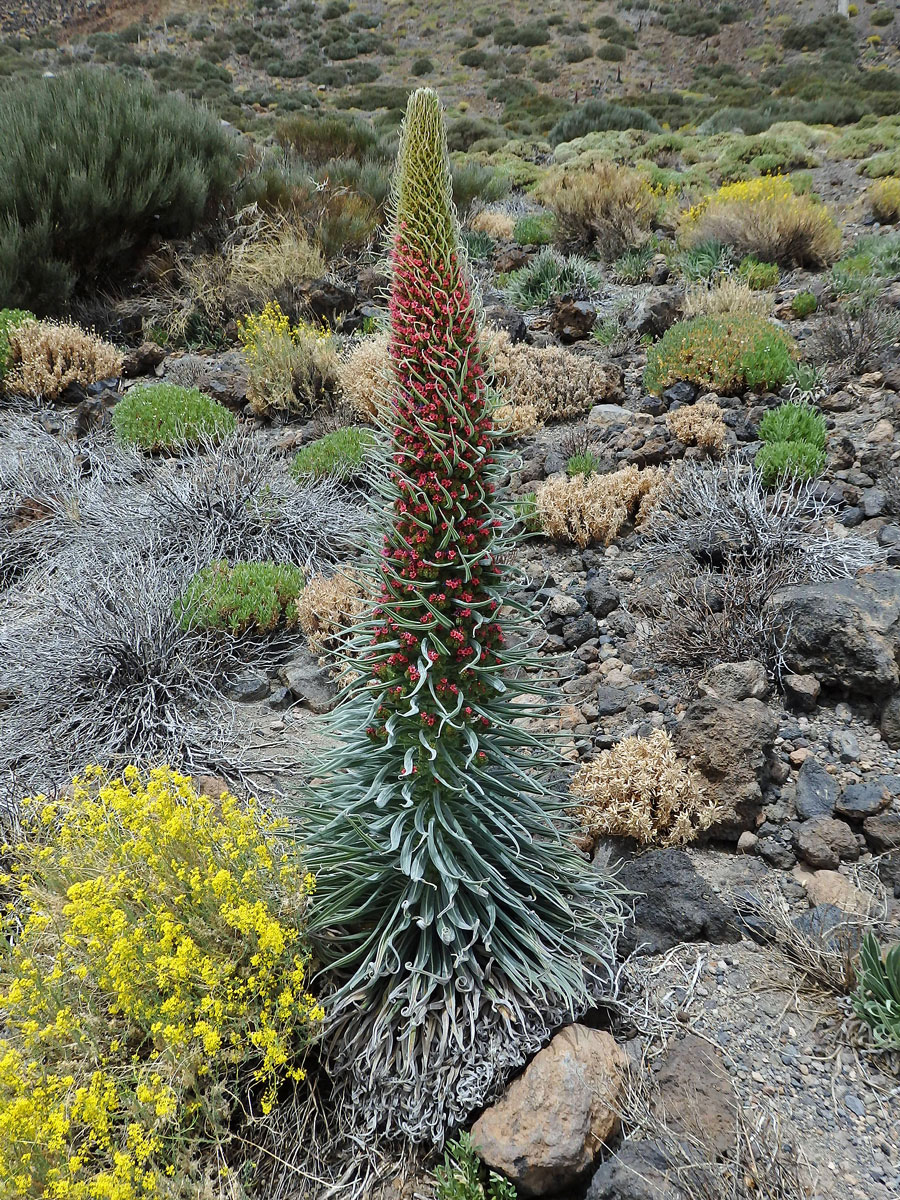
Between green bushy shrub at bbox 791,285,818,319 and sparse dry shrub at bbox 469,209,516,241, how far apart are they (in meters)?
5.12

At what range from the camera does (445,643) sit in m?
1.97

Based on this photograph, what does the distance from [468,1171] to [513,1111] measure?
160 millimetres

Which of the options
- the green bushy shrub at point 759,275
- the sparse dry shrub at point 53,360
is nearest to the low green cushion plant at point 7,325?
the sparse dry shrub at point 53,360

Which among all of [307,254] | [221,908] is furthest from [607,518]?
[307,254]

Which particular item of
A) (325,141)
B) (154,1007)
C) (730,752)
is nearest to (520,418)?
(730,752)

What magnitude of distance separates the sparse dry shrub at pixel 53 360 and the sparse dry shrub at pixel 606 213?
237 inches

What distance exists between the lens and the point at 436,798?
2.03 metres

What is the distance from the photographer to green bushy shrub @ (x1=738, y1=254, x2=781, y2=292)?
798cm

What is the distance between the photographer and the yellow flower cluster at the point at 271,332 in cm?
682

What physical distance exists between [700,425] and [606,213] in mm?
6343

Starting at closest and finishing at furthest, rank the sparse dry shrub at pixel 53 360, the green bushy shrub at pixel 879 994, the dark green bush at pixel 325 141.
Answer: the green bushy shrub at pixel 879 994 < the sparse dry shrub at pixel 53 360 < the dark green bush at pixel 325 141

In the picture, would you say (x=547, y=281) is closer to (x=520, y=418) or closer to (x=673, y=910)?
(x=520, y=418)

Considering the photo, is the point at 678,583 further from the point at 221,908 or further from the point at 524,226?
the point at 524,226

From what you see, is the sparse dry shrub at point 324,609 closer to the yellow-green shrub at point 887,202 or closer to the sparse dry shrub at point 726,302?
the sparse dry shrub at point 726,302
